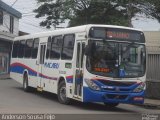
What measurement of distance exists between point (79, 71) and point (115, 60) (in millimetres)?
1467

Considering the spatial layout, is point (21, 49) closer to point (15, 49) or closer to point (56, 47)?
point (15, 49)

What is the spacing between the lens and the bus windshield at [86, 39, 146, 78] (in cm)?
1825

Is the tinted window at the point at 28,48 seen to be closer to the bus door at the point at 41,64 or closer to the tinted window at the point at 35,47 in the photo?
the tinted window at the point at 35,47

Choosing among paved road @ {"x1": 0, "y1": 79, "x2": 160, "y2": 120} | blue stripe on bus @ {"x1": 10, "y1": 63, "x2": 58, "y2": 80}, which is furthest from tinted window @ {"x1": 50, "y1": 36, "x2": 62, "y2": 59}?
paved road @ {"x1": 0, "y1": 79, "x2": 160, "y2": 120}

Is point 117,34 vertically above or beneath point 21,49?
above

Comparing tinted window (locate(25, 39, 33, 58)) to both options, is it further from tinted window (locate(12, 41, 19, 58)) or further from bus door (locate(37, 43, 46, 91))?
tinted window (locate(12, 41, 19, 58))

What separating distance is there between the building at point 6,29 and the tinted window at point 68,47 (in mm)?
28391

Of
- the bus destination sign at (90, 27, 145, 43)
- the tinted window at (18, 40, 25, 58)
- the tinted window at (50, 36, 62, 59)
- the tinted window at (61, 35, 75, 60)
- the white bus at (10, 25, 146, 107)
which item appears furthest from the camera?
the tinted window at (18, 40, 25, 58)

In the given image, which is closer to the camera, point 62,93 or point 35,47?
point 62,93

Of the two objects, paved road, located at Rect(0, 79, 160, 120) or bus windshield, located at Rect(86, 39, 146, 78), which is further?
bus windshield, located at Rect(86, 39, 146, 78)

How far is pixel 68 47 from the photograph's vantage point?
20.1m

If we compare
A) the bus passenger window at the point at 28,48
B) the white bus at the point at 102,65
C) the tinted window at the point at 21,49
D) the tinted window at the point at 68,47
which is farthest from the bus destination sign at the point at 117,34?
the tinted window at the point at 21,49

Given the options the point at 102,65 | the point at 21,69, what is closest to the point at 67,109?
the point at 102,65

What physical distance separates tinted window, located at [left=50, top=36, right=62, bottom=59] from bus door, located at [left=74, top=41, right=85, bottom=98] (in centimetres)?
216
